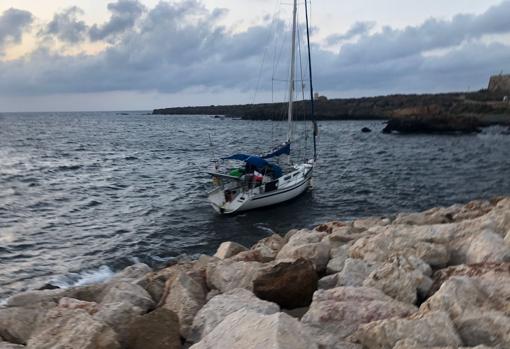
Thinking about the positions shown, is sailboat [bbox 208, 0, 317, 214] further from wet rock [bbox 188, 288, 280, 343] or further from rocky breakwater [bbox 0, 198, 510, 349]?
wet rock [bbox 188, 288, 280, 343]

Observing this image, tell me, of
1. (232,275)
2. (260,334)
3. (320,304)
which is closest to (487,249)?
(320,304)

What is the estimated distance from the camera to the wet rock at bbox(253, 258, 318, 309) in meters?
5.46

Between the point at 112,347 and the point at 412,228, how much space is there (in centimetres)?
490

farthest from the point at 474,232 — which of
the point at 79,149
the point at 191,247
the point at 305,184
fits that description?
the point at 79,149

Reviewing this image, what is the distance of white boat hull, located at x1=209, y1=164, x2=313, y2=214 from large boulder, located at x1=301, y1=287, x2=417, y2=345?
48.8 ft

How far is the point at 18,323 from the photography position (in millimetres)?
5508

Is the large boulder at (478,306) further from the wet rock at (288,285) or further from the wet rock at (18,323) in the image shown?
the wet rock at (18,323)

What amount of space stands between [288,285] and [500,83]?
128021mm

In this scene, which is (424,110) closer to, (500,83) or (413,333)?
(500,83)

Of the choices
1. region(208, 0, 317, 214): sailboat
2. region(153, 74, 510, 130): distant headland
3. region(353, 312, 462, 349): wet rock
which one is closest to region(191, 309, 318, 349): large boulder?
region(353, 312, 462, 349): wet rock

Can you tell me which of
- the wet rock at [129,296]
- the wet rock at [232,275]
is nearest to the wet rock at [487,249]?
the wet rock at [232,275]

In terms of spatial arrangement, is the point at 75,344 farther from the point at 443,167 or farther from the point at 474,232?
the point at 443,167

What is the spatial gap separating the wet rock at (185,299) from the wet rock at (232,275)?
0.22 meters

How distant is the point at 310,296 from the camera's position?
5.53 meters
